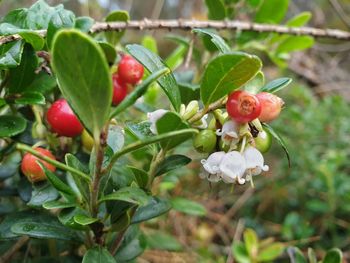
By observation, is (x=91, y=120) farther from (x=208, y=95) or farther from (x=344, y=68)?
(x=344, y=68)

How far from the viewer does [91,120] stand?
598mm

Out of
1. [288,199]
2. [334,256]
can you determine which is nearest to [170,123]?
[334,256]

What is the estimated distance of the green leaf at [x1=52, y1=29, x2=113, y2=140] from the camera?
526 millimetres

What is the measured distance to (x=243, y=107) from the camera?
0.67 metres

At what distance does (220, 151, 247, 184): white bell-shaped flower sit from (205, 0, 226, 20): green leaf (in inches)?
25.2

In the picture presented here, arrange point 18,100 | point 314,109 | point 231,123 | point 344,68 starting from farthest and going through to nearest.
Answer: point 344,68 → point 314,109 → point 18,100 → point 231,123

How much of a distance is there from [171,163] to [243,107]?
0.59 ft

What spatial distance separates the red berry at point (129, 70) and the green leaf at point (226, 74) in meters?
0.30

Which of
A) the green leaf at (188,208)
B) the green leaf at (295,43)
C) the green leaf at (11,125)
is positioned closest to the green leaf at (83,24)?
the green leaf at (11,125)

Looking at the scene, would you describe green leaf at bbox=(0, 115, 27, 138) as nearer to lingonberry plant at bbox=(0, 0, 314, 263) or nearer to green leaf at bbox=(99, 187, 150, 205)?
lingonberry plant at bbox=(0, 0, 314, 263)

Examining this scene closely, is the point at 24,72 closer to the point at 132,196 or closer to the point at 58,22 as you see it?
the point at 58,22

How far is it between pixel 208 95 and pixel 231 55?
0.10 meters

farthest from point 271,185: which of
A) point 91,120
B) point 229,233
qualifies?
point 91,120

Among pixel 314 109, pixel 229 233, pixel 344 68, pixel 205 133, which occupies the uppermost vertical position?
pixel 205 133
